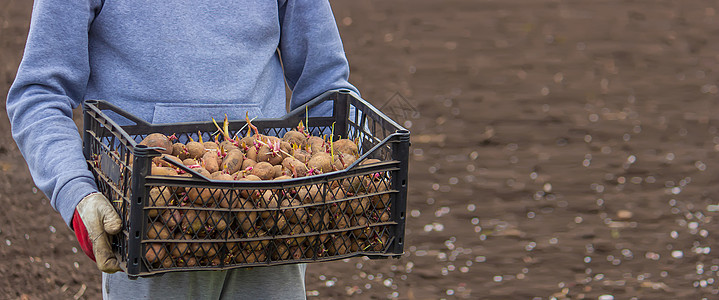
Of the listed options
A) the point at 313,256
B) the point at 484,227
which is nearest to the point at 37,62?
the point at 313,256

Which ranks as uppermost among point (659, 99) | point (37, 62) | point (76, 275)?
point (37, 62)

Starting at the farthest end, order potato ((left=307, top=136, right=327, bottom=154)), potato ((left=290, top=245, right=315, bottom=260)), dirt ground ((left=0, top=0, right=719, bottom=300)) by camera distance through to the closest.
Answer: dirt ground ((left=0, top=0, right=719, bottom=300)), potato ((left=307, top=136, right=327, bottom=154)), potato ((left=290, top=245, right=315, bottom=260))

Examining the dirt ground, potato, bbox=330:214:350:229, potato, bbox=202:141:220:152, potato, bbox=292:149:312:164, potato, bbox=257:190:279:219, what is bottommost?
the dirt ground

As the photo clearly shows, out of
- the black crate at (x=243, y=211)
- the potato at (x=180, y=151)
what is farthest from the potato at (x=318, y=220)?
the potato at (x=180, y=151)

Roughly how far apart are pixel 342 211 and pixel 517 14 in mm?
7334

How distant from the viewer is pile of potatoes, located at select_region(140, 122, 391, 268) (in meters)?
1.55

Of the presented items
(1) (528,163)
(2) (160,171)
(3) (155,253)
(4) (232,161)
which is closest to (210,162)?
(4) (232,161)

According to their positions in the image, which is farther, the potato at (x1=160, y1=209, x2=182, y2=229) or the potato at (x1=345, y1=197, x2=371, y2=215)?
the potato at (x1=345, y1=197, x2=371, y2=215)

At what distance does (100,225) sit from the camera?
1569mm

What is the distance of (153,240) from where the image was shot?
1515 millimetres

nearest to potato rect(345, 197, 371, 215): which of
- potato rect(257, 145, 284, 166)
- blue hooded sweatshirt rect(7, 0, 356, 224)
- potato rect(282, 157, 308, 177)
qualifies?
potato rect(282, 157, 308, 177)

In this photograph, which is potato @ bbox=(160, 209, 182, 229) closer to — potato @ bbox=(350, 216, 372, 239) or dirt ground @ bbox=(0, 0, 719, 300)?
potato @ bbox=(350, 216, 372, 239)

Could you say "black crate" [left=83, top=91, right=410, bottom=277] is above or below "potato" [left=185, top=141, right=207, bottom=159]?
below

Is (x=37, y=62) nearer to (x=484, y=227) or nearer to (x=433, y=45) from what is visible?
(x=484, y=227)
